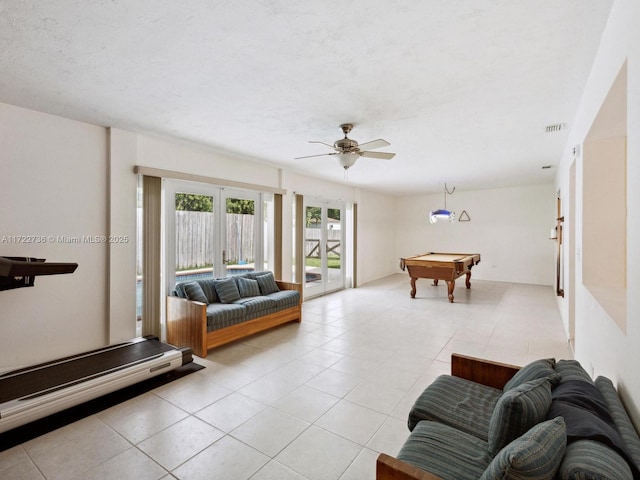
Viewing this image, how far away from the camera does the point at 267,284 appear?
5109 millimetres

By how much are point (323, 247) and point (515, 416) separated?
6.09m

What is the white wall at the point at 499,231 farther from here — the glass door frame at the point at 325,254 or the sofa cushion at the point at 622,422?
the sofa cushion at the point at 622,422

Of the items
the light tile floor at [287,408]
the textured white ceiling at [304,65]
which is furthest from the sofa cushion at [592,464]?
the textured white ceiling at [304,65]

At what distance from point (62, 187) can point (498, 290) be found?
8584 mm

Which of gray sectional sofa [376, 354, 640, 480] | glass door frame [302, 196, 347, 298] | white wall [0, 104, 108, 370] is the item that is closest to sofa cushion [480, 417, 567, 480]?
gray sectional sofa [376, 354, 640, 480]

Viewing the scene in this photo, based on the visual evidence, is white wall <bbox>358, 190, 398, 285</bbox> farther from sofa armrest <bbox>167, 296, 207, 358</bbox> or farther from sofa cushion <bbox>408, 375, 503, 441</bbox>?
sofa cushion <bbox>408, 375, 503, 441</bbox>

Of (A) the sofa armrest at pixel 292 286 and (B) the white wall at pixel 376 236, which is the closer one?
(A) the sofa armrest at pixel 292 286

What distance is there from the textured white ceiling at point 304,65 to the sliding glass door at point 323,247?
316 cm

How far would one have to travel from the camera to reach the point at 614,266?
102 inches

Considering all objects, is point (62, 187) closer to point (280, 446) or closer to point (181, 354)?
point (181, 354)

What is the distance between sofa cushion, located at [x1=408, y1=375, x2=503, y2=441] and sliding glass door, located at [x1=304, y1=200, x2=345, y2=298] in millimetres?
4925

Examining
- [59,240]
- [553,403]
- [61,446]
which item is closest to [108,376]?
[61,446]

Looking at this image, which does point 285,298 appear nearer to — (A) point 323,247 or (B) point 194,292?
(B) point 194,292

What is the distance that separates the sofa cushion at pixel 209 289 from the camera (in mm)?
4367
